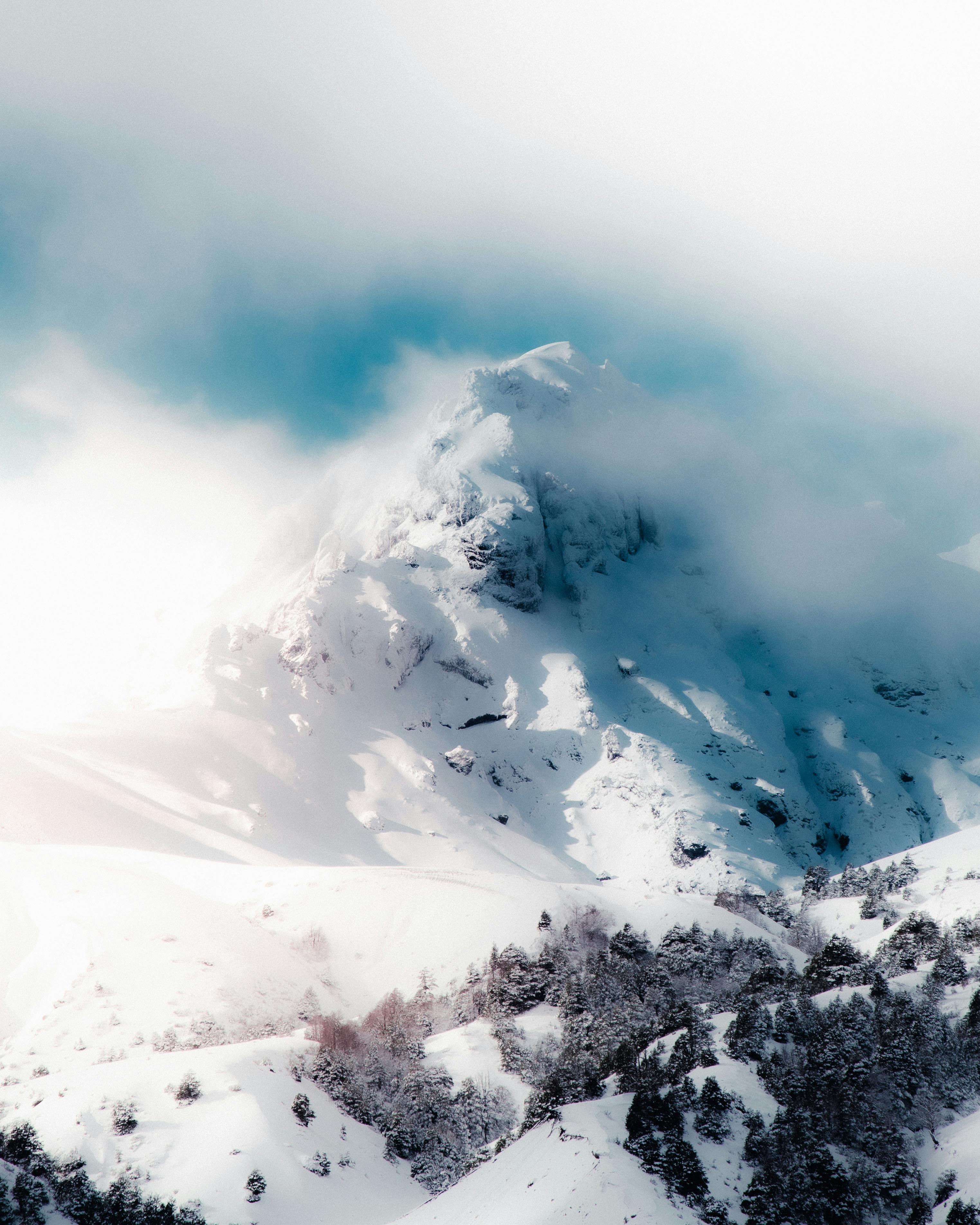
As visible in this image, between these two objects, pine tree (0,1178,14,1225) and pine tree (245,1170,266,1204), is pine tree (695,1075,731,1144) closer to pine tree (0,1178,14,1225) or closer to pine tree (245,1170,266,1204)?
pine tree (245,1170,266,1204)

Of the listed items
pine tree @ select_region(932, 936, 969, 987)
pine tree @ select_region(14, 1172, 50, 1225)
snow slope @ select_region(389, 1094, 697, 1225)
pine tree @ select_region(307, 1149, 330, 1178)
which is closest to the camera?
snow slope @ select_region(389, 1094, 697, 1225)

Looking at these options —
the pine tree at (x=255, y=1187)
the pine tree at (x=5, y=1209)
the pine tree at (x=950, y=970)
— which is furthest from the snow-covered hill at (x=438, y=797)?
the pine tree at (x=950, y=970)

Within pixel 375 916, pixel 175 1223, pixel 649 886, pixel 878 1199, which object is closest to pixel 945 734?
Answer: pixel 649 886

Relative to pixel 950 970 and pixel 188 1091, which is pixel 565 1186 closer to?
pixel 188 1091

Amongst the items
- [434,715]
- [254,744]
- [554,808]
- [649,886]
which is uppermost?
[434,715]

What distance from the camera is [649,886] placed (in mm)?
117000

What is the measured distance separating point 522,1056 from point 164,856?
5724 cm

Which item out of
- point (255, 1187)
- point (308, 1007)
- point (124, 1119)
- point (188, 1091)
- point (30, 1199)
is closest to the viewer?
point (30, 1199)

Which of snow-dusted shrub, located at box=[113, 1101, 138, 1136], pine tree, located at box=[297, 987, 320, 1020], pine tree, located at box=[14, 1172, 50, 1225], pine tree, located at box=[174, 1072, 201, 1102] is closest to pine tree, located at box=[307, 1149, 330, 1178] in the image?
pine tree, located at box=[174, 1072, 201, 1102]

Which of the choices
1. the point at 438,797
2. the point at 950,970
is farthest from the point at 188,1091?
the point at 438,797

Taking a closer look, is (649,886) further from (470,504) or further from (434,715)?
(470,504)

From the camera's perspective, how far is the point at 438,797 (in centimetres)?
13000

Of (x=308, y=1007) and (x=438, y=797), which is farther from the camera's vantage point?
(x=438, y=797)

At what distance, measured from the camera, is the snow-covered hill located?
4231cm
